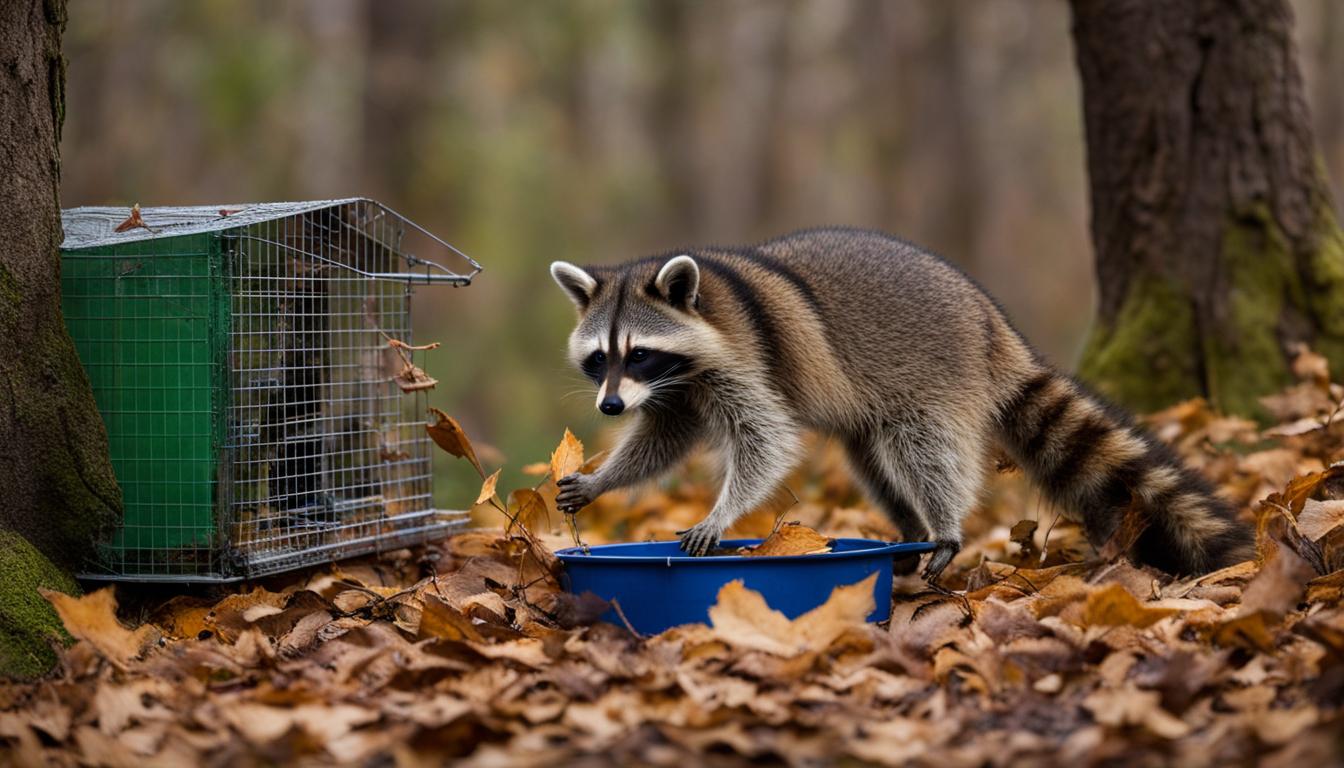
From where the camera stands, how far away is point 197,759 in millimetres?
2814

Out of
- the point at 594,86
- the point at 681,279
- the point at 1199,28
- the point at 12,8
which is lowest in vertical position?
the point at 681,279

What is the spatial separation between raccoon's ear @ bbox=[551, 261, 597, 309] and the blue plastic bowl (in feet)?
4.87

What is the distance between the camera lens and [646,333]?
4.97 m

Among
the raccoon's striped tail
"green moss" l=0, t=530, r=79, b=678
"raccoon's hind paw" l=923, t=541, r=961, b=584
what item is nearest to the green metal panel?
"green moss" l=0, t=530, r=79, b=678

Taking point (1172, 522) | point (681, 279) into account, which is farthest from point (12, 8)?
point (1172, 522)

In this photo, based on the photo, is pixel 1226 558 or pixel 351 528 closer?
pixel 1226 558

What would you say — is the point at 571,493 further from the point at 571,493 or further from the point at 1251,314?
the point at 1251,314

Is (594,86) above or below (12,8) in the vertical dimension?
above

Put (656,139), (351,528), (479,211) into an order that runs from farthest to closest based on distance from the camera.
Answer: (656,139) < (479,211) < (351,528)

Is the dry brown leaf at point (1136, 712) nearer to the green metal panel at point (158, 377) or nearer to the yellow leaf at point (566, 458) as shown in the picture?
the yellow leaf at point (566, 458)

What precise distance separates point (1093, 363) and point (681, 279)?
2.88 metres

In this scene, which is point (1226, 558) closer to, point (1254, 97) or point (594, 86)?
point (1254, 97)

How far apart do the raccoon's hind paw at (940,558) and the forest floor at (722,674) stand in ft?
0.38

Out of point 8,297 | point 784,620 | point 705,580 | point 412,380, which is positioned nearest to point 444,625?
point 705,580
